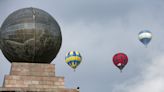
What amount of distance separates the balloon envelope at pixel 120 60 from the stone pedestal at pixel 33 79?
15.5m

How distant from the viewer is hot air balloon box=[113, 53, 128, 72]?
36500mm

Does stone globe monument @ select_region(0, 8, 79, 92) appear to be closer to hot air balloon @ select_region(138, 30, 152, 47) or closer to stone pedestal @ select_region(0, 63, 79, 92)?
stone pedestal @ select_region(0, 63, 79, 92)

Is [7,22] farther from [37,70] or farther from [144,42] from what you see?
[144,42]

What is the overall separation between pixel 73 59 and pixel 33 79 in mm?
9788

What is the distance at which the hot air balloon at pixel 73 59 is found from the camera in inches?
1187

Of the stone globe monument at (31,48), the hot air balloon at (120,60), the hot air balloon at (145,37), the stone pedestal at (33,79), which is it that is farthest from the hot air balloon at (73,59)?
the hot air balloon at (145,37)

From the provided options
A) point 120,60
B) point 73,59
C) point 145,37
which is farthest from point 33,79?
point 145,37

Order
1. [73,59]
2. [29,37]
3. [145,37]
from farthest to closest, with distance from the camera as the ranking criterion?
1. [145,37]
2. [73,59]
3. [29,37]

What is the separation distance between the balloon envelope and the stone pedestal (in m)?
15.5

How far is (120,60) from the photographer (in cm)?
→ 3675

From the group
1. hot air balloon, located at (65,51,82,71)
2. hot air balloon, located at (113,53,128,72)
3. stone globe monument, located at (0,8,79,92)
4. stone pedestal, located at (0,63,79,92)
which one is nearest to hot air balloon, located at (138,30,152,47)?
hot air balloon, located at (113,53,128,72)

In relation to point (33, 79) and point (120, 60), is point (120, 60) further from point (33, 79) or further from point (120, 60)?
point (33, 79)

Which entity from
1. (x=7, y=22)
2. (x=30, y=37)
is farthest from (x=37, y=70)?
(x=7, y=22)

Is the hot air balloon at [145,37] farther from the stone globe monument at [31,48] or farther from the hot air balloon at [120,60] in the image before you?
the stone globe monument at [31,48]
